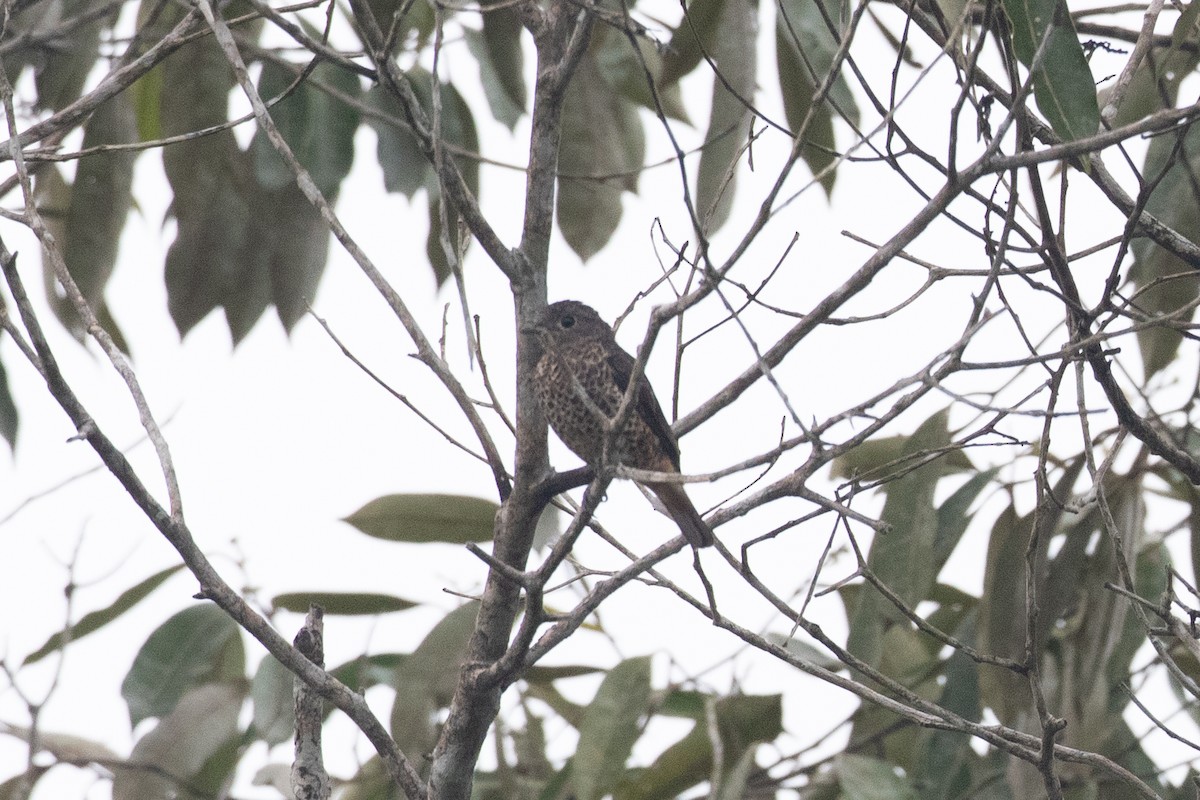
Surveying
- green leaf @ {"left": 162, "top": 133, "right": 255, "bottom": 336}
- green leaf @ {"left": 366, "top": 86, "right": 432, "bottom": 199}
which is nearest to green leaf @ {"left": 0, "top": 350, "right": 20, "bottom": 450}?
green leaf @ {"left": 162, "top": 133, "right": 255, "bottom": 336}

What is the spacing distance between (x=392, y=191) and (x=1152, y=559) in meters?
2.78

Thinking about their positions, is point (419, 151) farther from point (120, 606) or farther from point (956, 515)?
point (956, 515)

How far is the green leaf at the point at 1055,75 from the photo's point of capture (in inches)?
88.0

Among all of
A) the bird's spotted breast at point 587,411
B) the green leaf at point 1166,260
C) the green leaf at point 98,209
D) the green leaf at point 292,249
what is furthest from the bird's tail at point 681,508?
the green leaf at point 98,209

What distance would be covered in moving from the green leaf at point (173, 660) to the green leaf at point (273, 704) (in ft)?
1.29

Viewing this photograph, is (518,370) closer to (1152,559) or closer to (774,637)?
(774,637)

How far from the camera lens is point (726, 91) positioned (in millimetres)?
3828

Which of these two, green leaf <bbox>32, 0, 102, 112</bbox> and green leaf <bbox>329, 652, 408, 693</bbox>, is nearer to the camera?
green leaf <bbox>32, 0, 102, 112</bbox>

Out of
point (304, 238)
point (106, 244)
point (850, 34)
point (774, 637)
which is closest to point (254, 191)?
point (304, 238)

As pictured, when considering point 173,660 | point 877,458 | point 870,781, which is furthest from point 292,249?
point 870,781

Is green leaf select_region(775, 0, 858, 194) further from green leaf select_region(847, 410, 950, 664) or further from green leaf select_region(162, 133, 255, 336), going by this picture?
green leaf select_region(162, 133, 255, 336)

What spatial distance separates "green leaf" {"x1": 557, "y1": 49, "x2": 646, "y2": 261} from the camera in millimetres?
4574

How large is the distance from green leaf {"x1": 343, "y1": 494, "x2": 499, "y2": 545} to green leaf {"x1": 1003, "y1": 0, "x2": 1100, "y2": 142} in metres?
2.47

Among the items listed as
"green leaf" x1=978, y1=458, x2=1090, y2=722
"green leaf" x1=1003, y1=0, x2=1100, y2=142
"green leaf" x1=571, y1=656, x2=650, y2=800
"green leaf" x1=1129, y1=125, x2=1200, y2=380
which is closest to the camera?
"green leaf" x1=1003, y1=0, x2=1100, y2=142
